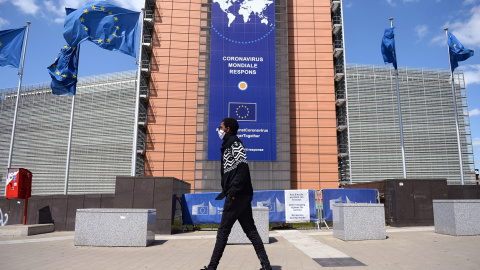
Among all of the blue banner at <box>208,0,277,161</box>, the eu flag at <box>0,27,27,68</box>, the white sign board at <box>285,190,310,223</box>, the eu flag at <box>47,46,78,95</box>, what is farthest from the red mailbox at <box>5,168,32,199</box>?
the blue banner at <box>208,0,277,161</box>

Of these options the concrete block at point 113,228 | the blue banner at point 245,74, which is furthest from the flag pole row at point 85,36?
the blue banner at point 245,74

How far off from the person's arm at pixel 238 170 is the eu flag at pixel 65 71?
15.6 meters

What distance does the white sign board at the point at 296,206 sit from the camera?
14391 mm

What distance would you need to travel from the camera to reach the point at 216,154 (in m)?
25.8

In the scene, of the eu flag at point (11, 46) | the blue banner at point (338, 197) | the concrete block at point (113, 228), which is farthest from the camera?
the eu flag at point (11, 46)

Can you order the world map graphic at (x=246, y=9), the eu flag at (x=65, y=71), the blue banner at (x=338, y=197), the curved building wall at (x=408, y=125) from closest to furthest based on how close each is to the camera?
1. the blue banner at (x=338, y=197)
2. the eu flag at (x=65, y=71)
3. the world map graphic at (x=246, y=9)
4. the curved building wall at (x=408, y=125)

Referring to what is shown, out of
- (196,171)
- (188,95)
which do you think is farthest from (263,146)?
(188,95)

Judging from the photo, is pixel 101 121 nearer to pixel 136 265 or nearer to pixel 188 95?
pixel 188 95

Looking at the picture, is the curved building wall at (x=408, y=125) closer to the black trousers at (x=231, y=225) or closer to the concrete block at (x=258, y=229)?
the concrete block at (x=258, y=229)

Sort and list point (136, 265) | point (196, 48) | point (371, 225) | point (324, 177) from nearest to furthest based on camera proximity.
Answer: point (136, 265) < point (371, 225) < point (324, 177) < point (196, 48)

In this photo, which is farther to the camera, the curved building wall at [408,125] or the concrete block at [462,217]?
the curved building wall at [408,125]

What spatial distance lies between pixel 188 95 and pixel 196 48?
4404 millimetres

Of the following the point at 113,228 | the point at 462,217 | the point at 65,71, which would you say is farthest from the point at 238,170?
the point at 65,71

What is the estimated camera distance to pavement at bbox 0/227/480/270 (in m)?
5.87
